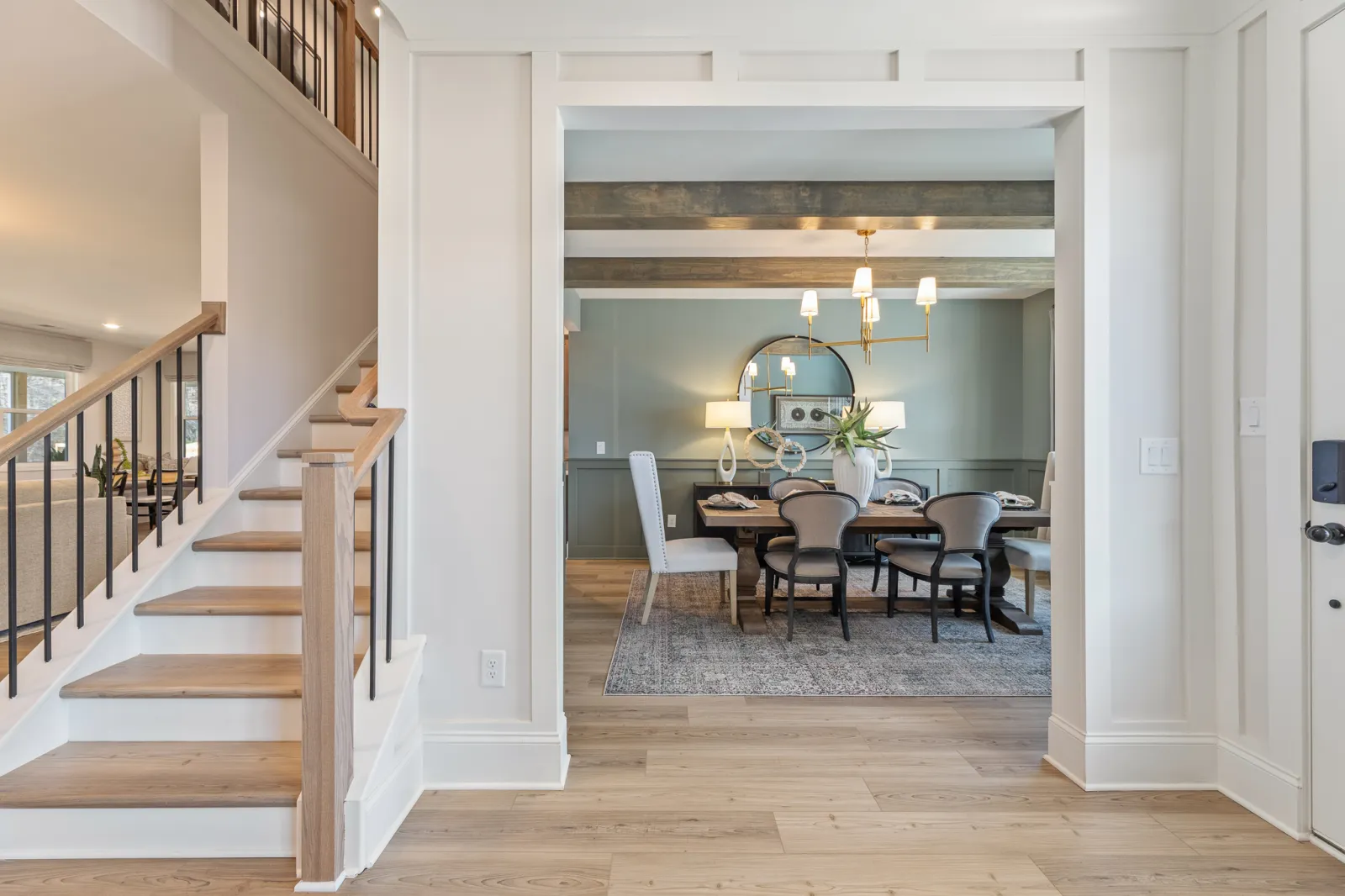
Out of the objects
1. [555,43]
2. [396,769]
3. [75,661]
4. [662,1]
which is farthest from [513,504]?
[662,1]

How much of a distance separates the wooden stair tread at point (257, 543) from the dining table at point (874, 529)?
1884 mm

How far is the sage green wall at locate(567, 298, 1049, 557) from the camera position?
603 centimetres

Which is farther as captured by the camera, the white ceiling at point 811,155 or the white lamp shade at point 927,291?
the white lamp shade at point 927,291

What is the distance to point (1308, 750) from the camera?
1.73 m

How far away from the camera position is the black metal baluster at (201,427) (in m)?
2.49

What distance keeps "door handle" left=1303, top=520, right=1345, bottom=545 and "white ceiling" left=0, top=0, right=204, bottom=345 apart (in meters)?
3.76

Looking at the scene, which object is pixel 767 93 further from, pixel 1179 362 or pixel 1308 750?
pixel 1308 750

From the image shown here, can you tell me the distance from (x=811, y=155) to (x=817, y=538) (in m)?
1.98

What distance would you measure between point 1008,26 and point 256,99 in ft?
9.57

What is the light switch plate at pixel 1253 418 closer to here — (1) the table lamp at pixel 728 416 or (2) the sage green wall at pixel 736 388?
(1) the table lamp at pixel 728 416

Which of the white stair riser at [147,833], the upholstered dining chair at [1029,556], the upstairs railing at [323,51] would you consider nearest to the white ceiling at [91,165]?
the upstairs railing at [323,51]

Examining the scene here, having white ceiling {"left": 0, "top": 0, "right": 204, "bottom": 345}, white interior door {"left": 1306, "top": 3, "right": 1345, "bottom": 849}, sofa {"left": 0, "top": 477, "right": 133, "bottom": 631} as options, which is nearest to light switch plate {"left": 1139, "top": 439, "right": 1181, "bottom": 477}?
white interior door {"left": 1306, "top": 3, "right": 1345, "bottom": 849}

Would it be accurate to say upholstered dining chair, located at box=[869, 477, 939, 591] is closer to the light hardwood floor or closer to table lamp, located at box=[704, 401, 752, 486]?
table lamp, located at box=[704, 401, 752, 486]

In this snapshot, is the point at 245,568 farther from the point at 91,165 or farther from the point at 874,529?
the point at 874,529
